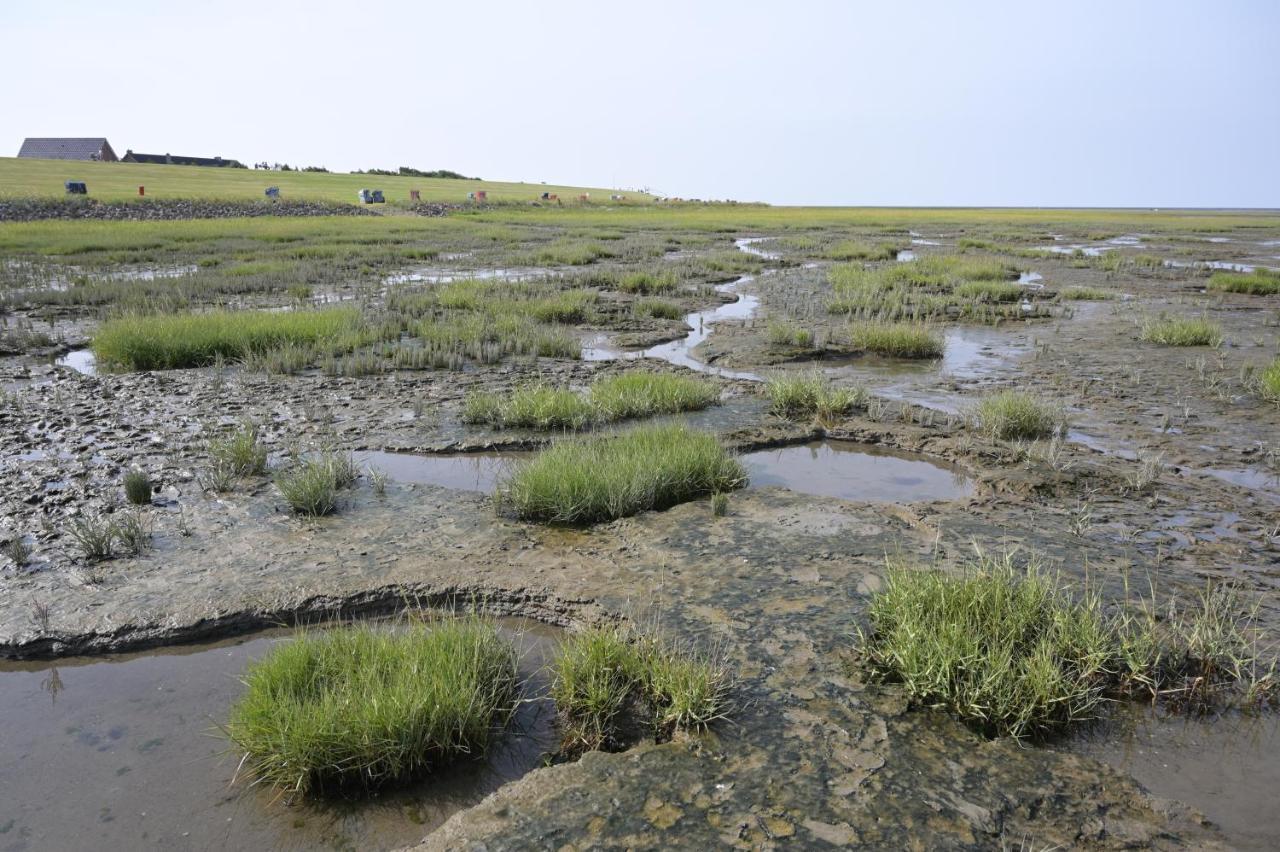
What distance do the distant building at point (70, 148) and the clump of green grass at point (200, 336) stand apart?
75382 mm

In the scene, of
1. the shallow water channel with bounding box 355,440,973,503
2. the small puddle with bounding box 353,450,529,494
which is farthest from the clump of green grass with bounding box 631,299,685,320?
the small puddle with bounding box 353,450,529,494

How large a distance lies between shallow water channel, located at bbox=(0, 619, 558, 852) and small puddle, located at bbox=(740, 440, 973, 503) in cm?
287

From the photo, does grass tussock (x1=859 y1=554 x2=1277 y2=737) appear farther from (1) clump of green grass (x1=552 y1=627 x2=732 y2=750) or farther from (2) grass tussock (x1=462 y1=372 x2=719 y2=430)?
(2) grass tussock (x1=462 y1=372 x2=719 y2=430)

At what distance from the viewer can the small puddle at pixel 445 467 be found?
6047mm

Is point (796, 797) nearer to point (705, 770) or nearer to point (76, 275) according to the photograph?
point (705, 770)

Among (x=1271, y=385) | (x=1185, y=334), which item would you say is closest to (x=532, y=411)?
(x=1271, y=385)

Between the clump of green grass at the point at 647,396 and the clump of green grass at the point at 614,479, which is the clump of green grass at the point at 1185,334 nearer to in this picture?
the clump of green grass at the point at 647,396

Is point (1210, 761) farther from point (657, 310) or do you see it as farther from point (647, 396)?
point (657, 310)

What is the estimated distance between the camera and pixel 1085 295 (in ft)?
52.6

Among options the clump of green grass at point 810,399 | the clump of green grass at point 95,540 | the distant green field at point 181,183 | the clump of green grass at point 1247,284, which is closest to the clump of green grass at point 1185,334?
the clump of green grass at point 810,399

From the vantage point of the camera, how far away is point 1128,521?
5.12 meters

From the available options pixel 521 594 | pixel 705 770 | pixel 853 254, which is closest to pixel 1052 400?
pixel 521 594

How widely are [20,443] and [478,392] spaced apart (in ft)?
12.2

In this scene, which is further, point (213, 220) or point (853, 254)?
point (213, 220)
